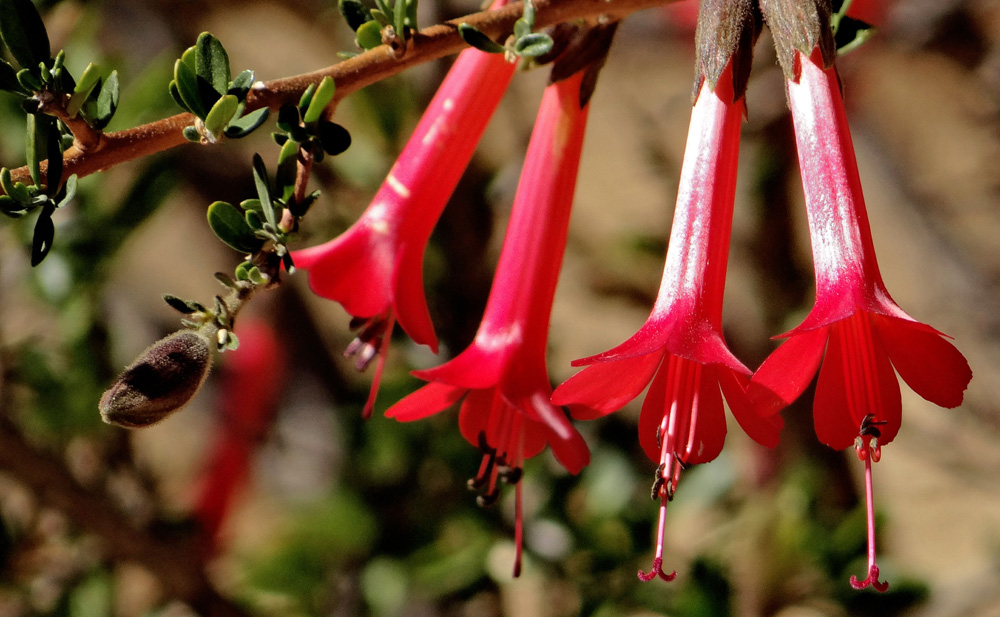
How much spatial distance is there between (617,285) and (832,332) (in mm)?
1133

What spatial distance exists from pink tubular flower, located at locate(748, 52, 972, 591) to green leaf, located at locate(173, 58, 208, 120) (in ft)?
1.12

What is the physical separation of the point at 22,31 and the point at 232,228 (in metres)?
0.13

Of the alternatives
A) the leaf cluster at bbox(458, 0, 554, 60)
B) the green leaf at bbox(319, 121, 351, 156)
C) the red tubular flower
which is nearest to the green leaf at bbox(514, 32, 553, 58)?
the leaf cluster at bbox(458, 0, 554, 60)

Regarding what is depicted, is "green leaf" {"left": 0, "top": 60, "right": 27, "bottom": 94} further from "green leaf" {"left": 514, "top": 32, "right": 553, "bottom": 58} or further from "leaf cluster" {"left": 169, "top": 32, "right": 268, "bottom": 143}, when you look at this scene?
"green leaf" {"left": 514, "top": 32, "right": 553, "bottom": 58}

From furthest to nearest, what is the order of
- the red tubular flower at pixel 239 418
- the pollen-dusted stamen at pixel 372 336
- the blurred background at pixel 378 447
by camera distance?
the red tubular flower at pixel 239 418
the blurred background at pixel 378 447
the pollen-dusted stamen at pixel 372 336

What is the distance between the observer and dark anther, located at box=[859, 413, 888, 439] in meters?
0.55

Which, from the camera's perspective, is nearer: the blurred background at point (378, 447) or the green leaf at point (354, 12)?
the green leaf at point (354, 12)

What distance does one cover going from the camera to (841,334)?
59 cm

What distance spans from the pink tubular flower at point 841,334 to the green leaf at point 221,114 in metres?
0.32

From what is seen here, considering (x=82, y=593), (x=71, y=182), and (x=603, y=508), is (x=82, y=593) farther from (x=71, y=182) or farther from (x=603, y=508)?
(x=71, y=182)

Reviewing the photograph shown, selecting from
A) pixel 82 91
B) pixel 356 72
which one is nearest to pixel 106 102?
pixel 82 91

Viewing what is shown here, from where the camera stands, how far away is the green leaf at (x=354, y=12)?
1.57ft

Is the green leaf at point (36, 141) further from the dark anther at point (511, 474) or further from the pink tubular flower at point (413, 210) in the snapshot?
the dark anther at point (511, 474)

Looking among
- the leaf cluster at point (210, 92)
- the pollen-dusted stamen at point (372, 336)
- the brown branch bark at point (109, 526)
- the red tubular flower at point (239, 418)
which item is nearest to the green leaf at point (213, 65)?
the leaf cluster at point (210, 92)
